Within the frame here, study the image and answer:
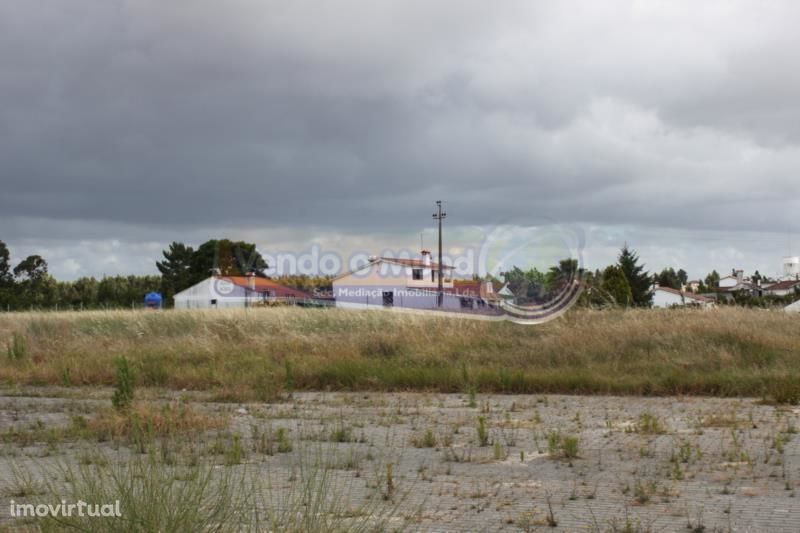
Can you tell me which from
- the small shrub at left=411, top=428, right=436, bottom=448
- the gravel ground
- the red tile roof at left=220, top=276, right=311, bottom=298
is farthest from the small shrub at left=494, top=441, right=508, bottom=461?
the red tile roof at left=220, top=276, right=311, bottom=298

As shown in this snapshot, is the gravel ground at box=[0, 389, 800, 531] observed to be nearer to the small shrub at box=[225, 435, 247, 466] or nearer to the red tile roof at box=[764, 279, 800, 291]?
the small shrub at box=[225, 435, 247, 466]

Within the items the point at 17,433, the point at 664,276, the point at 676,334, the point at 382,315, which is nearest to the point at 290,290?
the point at 382,315

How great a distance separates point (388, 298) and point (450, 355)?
18881mm

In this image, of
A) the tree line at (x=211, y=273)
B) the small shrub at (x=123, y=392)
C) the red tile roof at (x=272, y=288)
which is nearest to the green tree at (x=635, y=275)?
the tree line at (x=211, y=273)

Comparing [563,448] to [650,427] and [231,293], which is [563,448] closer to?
[650,427]

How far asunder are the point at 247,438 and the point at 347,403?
14.0 ft

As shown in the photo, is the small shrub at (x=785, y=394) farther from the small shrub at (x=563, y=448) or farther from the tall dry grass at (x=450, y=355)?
the small shrub at (x=563, y=448)

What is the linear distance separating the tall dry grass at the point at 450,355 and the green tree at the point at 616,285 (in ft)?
66.7

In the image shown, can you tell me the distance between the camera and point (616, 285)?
48281 millimetres

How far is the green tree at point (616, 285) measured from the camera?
4501cm

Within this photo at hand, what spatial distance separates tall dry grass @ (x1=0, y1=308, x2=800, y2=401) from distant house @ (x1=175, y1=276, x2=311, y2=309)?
2639 cm

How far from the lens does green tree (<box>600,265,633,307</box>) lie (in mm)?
45006

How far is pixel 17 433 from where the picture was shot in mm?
10773

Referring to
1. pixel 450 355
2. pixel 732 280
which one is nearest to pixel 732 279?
pixel 732 280
